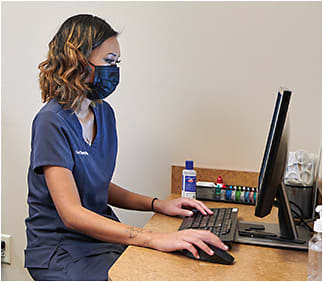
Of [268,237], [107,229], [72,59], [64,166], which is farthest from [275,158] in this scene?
[72,59]

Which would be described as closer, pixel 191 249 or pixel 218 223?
pixel 191 249

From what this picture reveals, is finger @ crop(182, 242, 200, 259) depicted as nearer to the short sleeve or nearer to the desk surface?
the desk surface

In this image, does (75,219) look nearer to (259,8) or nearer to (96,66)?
(96,66)

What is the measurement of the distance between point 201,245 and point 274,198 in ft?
1.00

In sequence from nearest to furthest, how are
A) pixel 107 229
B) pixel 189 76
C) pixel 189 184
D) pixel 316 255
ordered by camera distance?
pixel 316 255
pixel 107 229
pixel 189 184
pixel 189 76

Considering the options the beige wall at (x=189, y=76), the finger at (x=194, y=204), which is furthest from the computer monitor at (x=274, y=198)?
the beige wall at (x=189, y=76)

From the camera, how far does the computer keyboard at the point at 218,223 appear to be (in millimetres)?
1262

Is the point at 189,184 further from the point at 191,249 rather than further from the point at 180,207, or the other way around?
the point at 191,249

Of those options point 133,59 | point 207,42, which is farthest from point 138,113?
point 207,42

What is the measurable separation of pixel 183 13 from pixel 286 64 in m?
0.49

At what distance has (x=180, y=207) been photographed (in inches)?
60.2

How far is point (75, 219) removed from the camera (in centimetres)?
130

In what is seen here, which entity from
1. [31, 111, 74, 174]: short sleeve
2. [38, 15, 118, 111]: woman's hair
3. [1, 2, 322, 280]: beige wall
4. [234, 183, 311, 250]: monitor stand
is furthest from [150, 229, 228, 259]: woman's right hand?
[1, 2, 322, 280]: beige wall

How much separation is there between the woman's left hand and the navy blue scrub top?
0.64 feet
